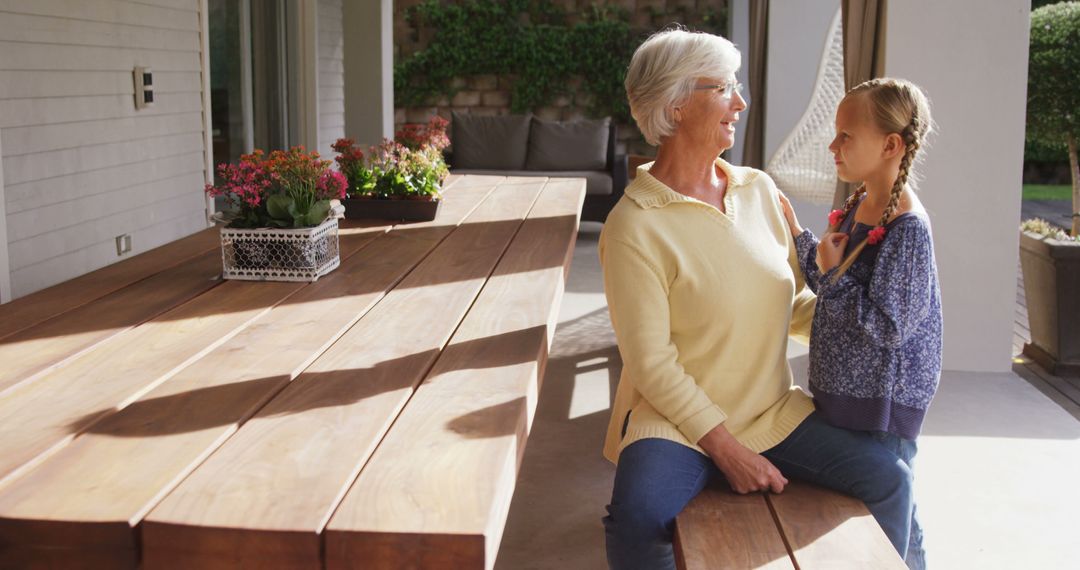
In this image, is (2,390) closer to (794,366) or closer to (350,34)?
(794,366)

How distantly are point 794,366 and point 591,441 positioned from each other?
136cm

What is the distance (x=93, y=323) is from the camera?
2.18 meters

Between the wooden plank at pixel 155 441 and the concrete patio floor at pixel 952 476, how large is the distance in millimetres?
1026

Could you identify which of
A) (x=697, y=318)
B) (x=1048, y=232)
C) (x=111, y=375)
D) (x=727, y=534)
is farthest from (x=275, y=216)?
(x=1048, y=232)

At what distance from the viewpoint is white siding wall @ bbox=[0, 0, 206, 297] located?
407cm

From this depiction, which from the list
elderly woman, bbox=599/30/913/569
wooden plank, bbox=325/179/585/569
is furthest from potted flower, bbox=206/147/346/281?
elderly woman, bbox=599/30/913/569

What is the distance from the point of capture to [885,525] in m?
2.03

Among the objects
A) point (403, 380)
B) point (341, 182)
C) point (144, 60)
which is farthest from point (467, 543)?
point (144, 60)

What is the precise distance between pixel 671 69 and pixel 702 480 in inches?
32.0

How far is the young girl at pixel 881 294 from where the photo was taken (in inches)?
78.2

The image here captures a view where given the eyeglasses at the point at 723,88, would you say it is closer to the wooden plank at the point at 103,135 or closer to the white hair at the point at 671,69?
the white hair at the point at 671,69

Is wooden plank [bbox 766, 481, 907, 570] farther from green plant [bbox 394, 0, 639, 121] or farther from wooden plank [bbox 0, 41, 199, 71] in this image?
green plant [bbox 394, 0, 639, 121]

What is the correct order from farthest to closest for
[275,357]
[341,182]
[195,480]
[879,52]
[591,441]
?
[879,52]
[591,441]
[341,182]
[275,357]
[195,480]

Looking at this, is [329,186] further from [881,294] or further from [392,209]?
[881,294]
